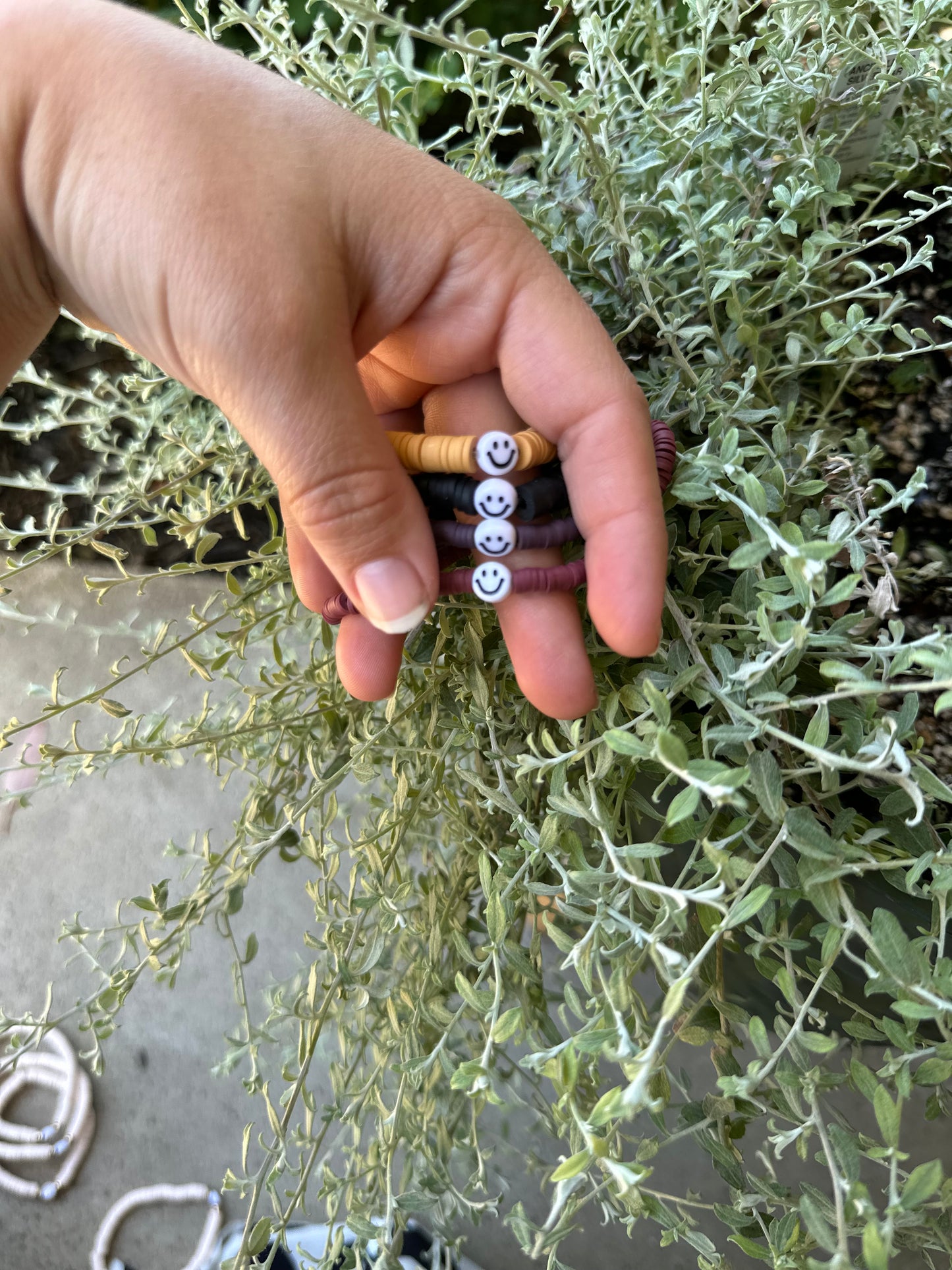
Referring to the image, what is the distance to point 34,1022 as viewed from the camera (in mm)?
541

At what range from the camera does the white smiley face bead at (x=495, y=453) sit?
0.46 metres

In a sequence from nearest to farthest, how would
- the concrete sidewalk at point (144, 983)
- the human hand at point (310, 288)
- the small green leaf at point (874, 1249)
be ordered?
the small green leaf at point (874, 1249)
the human hand at point (310, 288)
the concrete sidewalk at point (144, 983)

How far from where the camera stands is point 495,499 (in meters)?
0.46

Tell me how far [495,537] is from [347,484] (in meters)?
0.09

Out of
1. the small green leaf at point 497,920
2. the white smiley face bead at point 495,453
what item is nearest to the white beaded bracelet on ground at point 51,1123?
the small green leaf at point 497,920

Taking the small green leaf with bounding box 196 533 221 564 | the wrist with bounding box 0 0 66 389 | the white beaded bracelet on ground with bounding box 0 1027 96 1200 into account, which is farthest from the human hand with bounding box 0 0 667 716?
the white beaded bracelet on ground with bounding box 0 1027 96 1200

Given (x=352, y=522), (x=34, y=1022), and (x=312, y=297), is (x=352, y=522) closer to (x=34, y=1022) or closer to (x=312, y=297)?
(x=312, y=297)

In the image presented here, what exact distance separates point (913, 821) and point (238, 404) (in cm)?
35

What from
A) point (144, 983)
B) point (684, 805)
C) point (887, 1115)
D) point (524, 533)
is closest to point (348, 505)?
point (524, 533)

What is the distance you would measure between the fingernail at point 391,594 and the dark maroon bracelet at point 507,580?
3 cm

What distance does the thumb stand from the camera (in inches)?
15.8

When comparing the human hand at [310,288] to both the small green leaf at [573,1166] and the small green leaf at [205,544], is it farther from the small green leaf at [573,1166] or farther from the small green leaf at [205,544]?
the small green leaf at [573,1166]

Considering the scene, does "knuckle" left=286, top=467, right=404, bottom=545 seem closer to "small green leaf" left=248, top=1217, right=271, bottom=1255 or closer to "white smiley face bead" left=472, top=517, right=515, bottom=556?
"white smiley face bead" left=472, top=517, right=515, bottom=556

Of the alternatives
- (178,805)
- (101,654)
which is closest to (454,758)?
(178,805)
